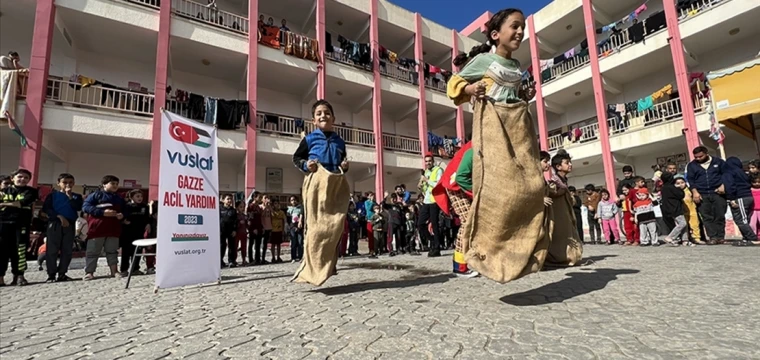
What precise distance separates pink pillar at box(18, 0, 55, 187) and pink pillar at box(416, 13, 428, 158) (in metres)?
13.5

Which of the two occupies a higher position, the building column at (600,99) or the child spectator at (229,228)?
the building column at (600,99)

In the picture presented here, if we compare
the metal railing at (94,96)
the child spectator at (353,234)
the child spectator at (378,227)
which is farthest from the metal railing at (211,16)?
the child spectator at (378,227)

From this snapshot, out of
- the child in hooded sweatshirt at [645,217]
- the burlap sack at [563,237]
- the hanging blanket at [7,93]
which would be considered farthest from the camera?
the hanging blanket at [7,93]

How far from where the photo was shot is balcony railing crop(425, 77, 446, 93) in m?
18.3

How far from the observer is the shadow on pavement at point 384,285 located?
312 centimetres

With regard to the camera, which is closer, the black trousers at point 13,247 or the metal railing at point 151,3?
the black trousers at point 13,247

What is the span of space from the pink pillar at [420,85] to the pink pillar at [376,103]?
7.29 ft

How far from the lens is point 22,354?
1699 mm

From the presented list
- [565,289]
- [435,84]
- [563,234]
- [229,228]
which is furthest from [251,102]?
[565,289]

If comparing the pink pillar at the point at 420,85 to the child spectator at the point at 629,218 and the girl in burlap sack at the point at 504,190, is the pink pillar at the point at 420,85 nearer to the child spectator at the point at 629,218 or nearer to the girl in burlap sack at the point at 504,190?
the child spectator at the point at 629,218

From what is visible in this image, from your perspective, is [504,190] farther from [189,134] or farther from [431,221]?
[431,221]

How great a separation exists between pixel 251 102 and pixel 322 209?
36.0 ft

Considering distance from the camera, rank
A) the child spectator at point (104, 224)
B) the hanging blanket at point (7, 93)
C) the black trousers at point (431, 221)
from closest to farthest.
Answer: the child spectator at point (104, 224)
the black trousers at point (431, 221)
the hanging blanket at point (7, 93)

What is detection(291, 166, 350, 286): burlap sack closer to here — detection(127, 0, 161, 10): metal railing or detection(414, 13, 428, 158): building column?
detection(127, 0, 161, 10): metal railing
